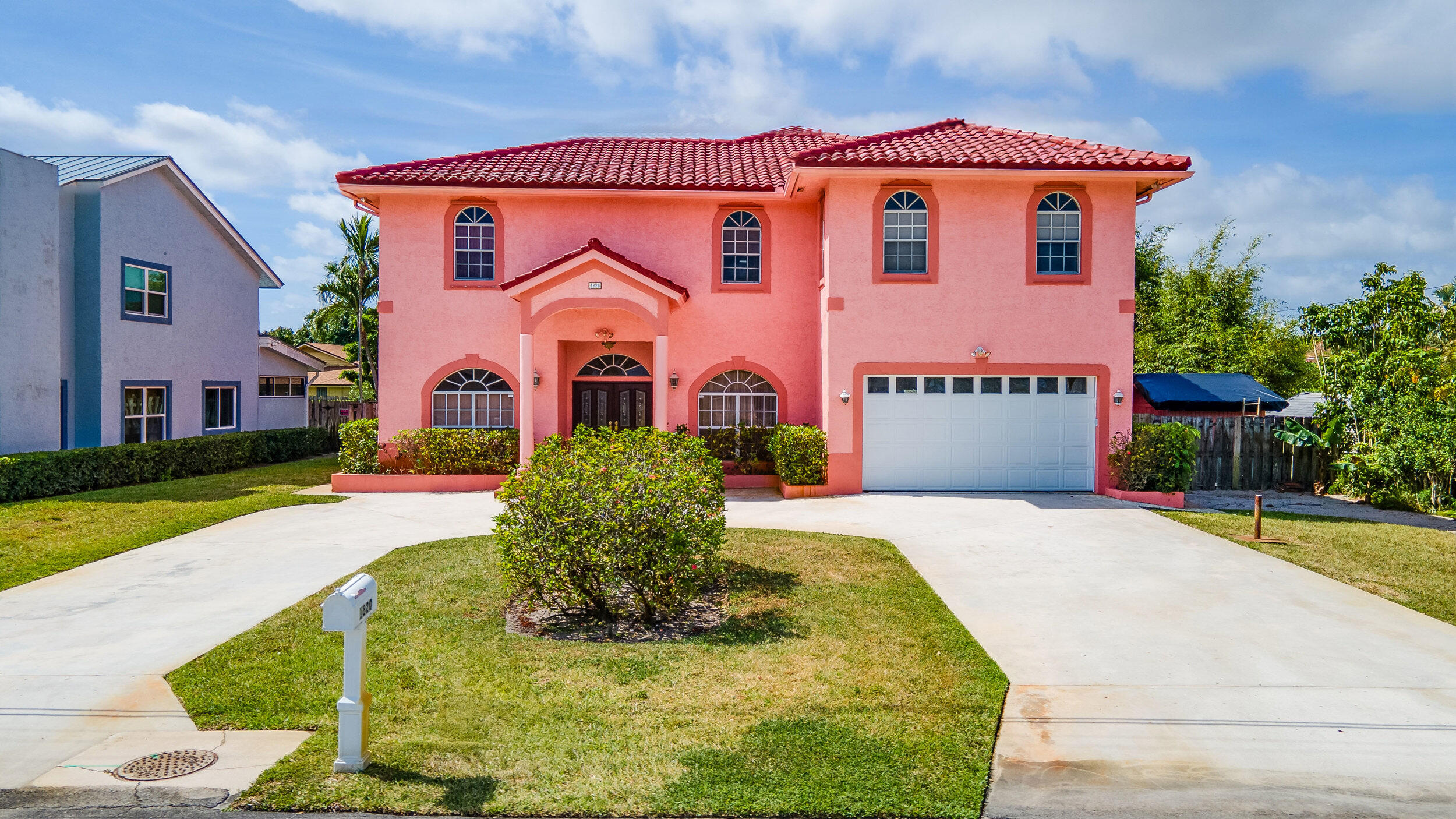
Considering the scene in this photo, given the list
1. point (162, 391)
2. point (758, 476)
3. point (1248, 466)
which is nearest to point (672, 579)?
point (758, 476)

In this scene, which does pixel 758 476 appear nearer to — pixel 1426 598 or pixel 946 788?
pixel 1426 598

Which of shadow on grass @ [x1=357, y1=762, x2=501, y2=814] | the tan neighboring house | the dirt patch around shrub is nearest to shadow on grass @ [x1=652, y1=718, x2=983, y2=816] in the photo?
shadow on grass @ [x1=357, y1=762, x2=501, y2=814]

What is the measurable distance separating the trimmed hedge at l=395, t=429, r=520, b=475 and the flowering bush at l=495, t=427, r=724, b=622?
9120 mm

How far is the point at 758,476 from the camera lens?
53.2 ft

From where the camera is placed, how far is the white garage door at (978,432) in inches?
595

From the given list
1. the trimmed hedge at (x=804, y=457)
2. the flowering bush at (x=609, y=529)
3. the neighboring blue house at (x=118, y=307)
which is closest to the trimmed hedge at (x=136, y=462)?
the neighboring blue house at (x=118, y=307)

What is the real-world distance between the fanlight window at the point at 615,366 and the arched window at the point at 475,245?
2746 millimetres

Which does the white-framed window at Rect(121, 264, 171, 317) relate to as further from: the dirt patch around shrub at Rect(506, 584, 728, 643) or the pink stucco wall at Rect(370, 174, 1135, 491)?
the dirt patch around shrub at Rect(506, 584, 728, 643)

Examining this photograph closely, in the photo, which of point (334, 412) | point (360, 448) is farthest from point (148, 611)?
point (334, 412)

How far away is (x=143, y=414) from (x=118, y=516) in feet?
25.6

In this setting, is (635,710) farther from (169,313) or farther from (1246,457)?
(169,313)

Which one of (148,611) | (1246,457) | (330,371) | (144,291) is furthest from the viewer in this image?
(330,371)

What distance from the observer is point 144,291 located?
62.0 ft

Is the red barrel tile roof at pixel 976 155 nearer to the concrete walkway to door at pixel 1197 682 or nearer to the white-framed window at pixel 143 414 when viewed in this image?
the concrete walkway to door at pixel 1197 682
